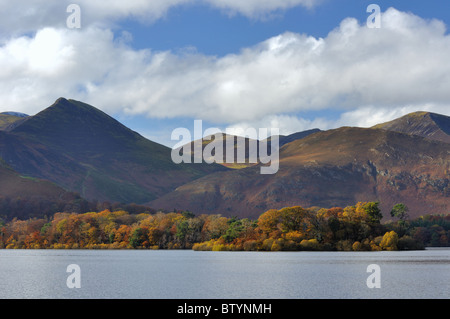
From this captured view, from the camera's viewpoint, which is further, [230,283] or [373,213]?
[373,213]

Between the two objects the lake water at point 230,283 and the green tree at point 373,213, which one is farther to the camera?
the green tree at point 373,213

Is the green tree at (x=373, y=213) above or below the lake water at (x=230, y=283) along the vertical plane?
above

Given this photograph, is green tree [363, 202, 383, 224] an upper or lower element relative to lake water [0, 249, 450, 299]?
upper

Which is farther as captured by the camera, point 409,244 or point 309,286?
point 409,244

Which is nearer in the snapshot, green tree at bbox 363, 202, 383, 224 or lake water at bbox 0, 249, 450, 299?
lake water at bbox 0, 249, 450, 299

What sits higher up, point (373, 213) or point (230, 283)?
point (373, 213)
